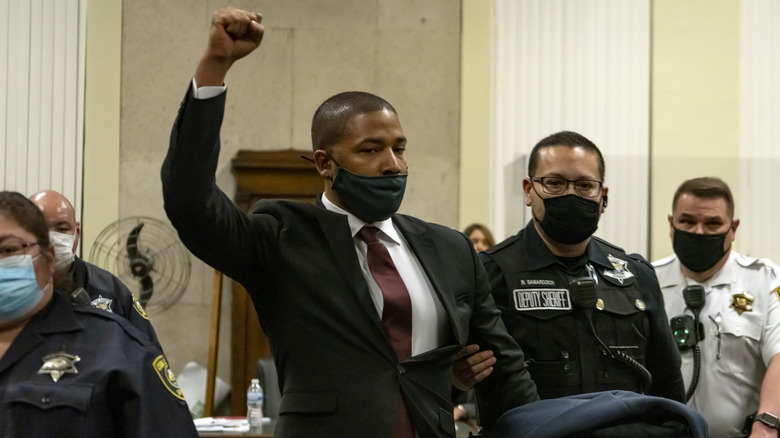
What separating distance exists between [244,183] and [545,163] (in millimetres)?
3993

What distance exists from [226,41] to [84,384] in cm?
81

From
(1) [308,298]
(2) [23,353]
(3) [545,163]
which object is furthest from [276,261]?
(3) [545,163]

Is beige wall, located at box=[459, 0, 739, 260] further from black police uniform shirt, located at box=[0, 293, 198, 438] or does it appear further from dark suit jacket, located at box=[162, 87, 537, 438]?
black police uniform shirt, located at box=[0, 293, 198, 438]

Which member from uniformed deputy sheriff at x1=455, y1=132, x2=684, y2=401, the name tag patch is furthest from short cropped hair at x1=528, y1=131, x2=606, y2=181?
the name tag patch

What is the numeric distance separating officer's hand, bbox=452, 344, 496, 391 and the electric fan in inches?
164

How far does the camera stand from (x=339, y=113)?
2.38 m

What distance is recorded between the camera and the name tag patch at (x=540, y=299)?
9.41ft

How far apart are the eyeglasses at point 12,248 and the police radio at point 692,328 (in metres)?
2.58

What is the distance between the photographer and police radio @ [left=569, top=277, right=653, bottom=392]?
2.84 m

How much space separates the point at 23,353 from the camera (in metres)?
2.14

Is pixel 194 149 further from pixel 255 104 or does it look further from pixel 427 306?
pixel 255 104

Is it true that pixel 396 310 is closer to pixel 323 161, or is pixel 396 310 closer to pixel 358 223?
pixel 358 223

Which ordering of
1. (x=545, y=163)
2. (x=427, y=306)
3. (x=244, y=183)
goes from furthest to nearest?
(x=244, y=183) → (x=545, y=163) → (x=427, y=306)

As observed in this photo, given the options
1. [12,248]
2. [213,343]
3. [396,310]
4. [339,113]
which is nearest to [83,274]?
[12,248]
